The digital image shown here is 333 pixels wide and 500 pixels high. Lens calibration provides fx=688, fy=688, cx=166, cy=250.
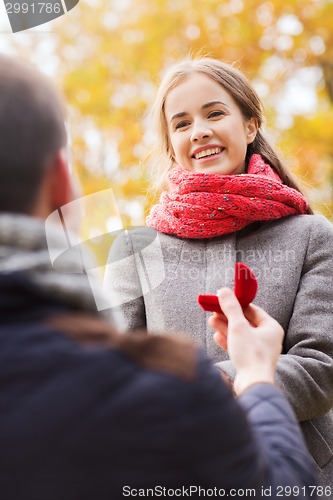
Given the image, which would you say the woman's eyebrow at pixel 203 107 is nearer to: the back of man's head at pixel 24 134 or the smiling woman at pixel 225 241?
the smiling woman at pixel 225 241

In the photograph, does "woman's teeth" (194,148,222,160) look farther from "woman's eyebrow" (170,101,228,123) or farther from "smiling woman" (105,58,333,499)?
"woman's eyebrow" (170,101,228,123)

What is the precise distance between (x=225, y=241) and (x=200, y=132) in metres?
0.36

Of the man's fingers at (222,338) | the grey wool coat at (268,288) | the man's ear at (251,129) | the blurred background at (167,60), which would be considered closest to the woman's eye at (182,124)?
the man's ear at (251,129)

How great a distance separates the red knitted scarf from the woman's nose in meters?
0.12

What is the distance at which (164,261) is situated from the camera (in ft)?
7.13

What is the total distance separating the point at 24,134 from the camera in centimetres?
98

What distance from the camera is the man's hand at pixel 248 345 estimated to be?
112cm

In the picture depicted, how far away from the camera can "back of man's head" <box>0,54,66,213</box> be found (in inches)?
38.1

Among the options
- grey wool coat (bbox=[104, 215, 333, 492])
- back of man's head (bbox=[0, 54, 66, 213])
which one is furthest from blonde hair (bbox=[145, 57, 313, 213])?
back of man's head (bbox=[0, 54, 66, 213])

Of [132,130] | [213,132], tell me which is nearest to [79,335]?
[213,132]

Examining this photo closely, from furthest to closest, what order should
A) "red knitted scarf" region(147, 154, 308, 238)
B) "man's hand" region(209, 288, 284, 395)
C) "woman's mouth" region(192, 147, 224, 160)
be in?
"woman's mouth" region(192, 147, 224, 160) < "red knitted scarf" region(147, 154, 308, 238) < "man's hand" region(209, 288, 284, 395)

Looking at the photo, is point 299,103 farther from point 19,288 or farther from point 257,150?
point 19,288

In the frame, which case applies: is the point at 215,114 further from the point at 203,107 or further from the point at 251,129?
the point at 251,129

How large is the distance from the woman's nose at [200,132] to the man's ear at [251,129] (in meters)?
0.21
